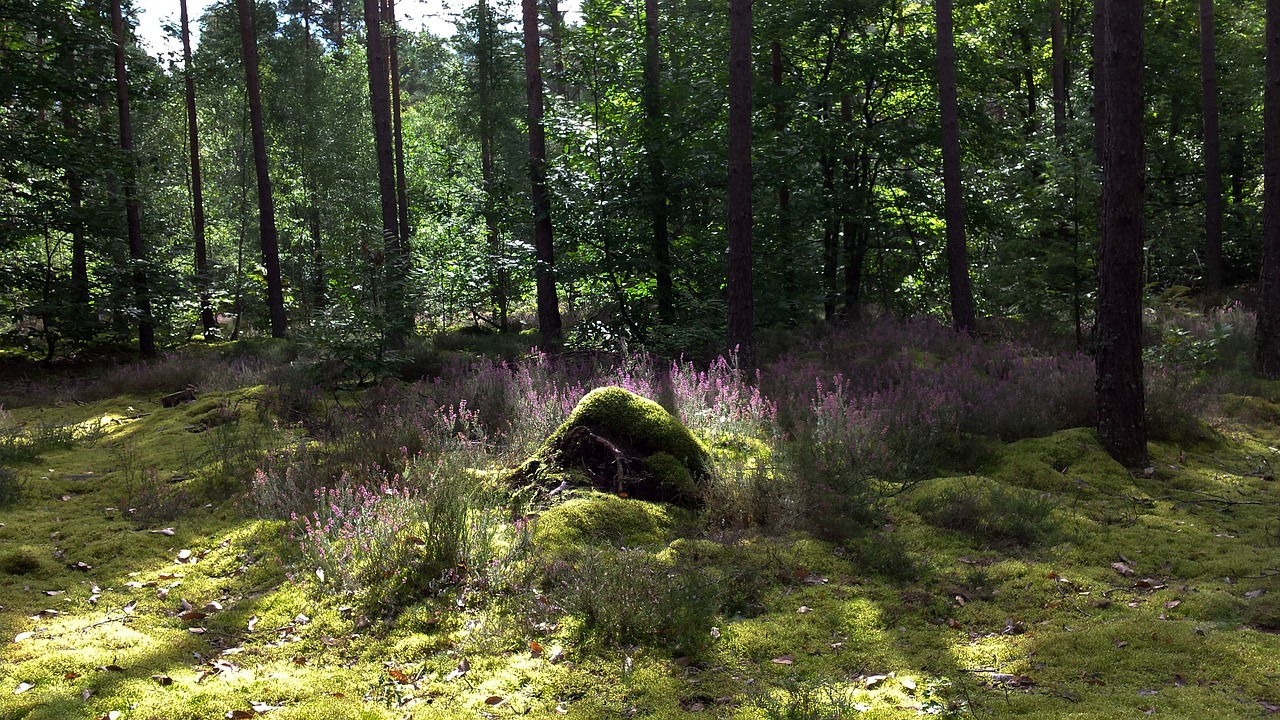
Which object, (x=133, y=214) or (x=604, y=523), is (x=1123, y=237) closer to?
(x=604, y=523)

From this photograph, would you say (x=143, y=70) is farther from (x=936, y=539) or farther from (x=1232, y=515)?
(x=1232, y=515)

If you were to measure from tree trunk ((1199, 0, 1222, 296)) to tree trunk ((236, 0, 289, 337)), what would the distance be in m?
21.6

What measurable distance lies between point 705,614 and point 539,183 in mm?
11336

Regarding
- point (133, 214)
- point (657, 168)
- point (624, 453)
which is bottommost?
point (624, 453)

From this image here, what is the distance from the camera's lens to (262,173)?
755 inches

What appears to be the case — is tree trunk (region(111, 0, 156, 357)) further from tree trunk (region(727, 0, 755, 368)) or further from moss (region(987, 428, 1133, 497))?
moss (region(987, 428, 1133, 497))

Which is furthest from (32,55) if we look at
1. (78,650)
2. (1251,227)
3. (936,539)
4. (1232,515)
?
(1251,227)

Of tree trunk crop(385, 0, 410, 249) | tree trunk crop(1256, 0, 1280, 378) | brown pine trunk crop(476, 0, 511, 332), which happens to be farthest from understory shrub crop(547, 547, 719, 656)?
tree trunk crop(385, 0, 410, 249)

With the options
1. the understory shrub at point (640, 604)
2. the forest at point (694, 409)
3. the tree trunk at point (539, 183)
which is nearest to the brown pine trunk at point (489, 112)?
the forest at point (694, 409)

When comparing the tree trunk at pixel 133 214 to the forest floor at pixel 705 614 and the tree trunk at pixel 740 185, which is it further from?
the tree trunk at pixel 740 185

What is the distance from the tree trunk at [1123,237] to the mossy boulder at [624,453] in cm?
402

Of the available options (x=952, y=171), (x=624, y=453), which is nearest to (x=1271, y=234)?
(x=952, y=171)

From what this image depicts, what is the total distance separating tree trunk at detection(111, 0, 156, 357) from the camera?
16.8 m

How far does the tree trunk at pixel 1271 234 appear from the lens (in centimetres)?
1059
